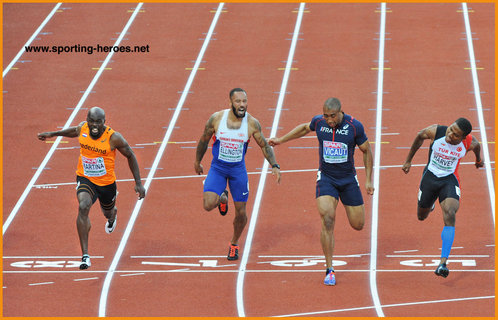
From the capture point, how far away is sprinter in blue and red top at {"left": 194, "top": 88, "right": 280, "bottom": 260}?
1302 centimetres

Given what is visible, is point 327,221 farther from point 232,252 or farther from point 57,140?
point 57,140

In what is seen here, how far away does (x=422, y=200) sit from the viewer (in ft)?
43.8

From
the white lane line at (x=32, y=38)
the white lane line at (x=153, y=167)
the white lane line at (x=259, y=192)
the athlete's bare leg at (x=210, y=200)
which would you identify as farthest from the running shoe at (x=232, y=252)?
the white lane line at (x=32, y=38)

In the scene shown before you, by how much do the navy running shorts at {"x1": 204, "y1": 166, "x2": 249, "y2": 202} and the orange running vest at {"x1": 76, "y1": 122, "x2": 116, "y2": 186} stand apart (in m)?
1.21

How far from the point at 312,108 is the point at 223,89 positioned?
205 cm

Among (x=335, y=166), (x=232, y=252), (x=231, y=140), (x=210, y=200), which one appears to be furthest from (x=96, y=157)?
(x=335, y=166)

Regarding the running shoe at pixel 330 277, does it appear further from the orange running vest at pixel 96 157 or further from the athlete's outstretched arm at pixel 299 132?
the orange running vest at pixel 96 157

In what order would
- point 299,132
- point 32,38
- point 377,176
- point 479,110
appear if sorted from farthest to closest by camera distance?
point 32,38, point 479,110, point 377,176, point 299,132

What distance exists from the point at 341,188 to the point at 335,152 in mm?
439

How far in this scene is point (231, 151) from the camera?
13.2m

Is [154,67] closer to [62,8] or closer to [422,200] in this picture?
[62,8]

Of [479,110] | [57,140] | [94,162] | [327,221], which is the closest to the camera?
[327,221]

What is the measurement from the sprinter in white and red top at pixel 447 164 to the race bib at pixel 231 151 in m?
1.97

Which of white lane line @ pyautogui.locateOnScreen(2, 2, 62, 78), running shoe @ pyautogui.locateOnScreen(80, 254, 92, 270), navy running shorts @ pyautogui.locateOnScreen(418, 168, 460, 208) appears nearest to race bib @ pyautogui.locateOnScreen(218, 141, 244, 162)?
running shoe @ pyautogui.locateOnScreen(80, 254, 92, 270)
